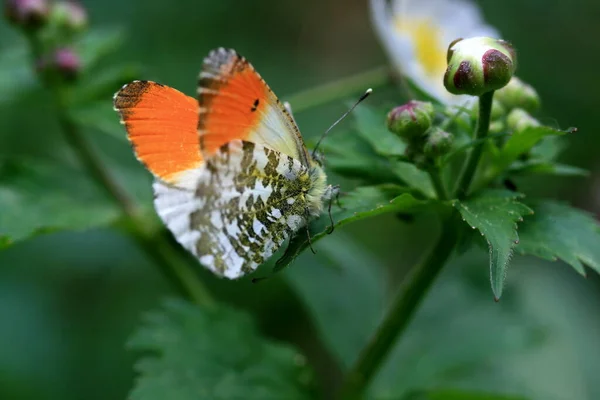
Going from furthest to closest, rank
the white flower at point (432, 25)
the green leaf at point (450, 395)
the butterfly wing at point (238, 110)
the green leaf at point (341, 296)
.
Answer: the white flower at point (432, 25)
the green leaf at point (341, 296)
the green leaf at point (450, 395)
the butterfly wing at point (238, 110)

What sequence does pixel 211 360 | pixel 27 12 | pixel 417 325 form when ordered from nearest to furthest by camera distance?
1. pixel 211 360
2. pixel 27 12
3. pixel 417 325

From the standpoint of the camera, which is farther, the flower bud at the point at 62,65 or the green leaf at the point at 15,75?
the green leaf at the point at 15,75

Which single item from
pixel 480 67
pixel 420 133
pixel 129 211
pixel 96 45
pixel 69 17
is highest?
pixel 69 17

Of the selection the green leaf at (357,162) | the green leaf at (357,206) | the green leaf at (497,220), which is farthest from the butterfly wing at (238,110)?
the green leaf at (497,220)

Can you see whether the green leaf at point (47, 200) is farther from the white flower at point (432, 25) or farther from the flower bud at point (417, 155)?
the white flower at point (432, 25)

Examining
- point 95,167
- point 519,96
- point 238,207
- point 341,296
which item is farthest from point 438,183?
point 95,167

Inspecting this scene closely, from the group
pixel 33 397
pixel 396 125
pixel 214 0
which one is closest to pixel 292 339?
pixel 33 397

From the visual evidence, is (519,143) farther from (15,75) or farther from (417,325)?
(15,75)
